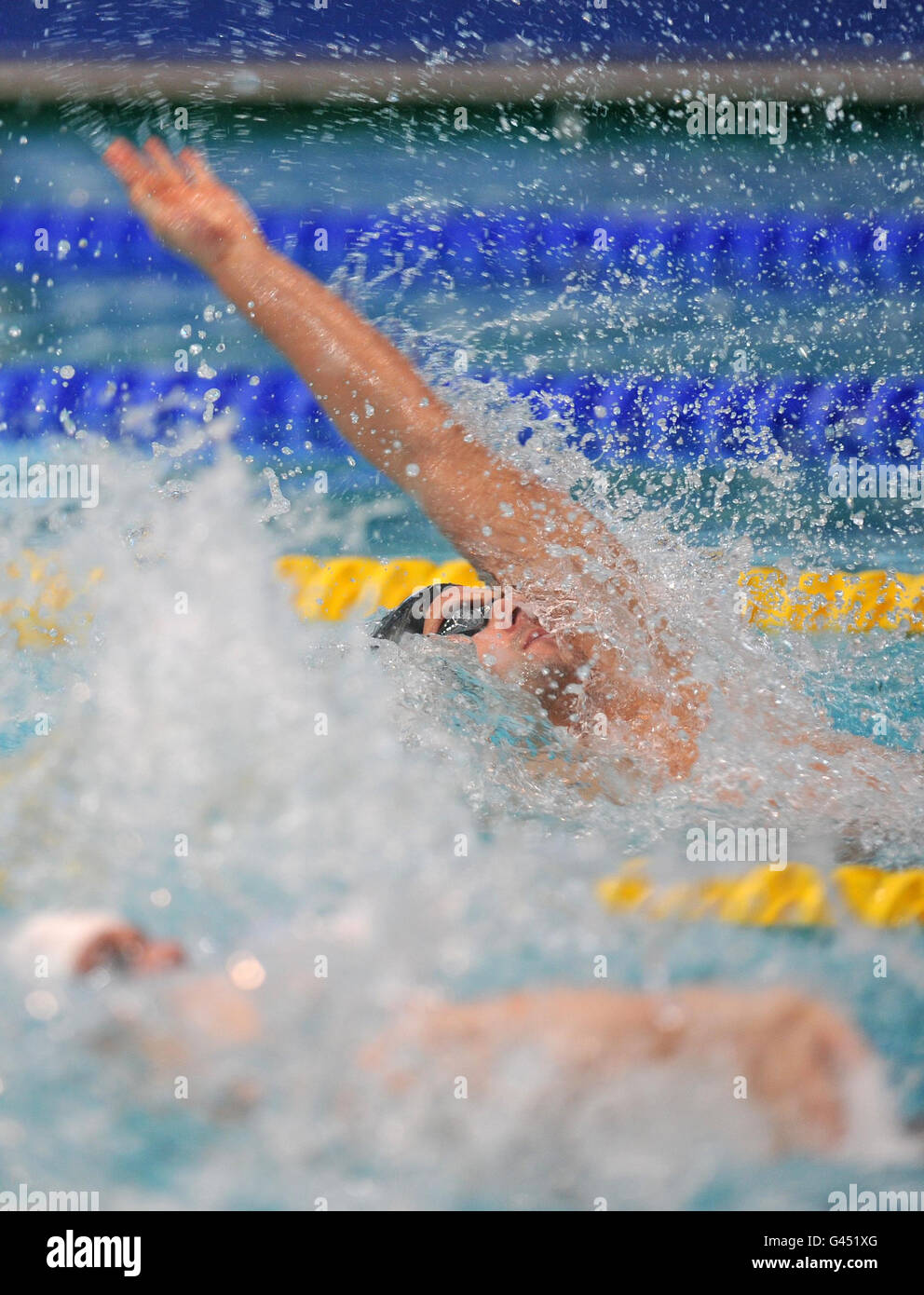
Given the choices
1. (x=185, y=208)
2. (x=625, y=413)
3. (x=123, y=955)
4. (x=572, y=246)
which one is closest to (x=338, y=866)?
(x=123, y=955)

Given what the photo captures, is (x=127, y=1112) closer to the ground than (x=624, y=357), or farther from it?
closer to the ground

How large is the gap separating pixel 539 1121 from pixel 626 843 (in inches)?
20.3

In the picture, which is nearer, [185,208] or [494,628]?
[494,628]

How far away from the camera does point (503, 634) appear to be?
4.65 ft

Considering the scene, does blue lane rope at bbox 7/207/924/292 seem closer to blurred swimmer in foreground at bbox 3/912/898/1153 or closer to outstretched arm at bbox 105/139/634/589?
outstretched arm at bbox 105/139/634/589

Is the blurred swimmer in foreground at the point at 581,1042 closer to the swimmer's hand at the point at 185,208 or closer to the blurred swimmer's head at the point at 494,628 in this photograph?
the blurred swimmer's head at the point at 494,628

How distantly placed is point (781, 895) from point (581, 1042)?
1.69 ft

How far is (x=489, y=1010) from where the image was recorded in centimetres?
94

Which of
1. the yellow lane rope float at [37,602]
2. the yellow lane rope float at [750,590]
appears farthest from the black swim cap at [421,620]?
the yellow lane rope float at [750,590]

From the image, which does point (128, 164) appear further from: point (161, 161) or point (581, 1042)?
point (581, 1042)

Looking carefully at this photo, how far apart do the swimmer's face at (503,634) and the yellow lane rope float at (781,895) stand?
10.0 inches

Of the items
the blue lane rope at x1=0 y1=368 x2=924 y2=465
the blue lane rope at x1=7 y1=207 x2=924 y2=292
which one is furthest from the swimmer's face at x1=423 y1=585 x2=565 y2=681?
the blue lane rope at x1=7 y1=207 x2=924 y2=292

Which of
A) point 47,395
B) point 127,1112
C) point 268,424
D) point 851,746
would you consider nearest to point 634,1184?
point 127,1112

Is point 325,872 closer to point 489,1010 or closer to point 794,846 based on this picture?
point 489,1010
